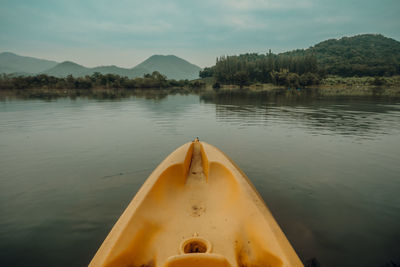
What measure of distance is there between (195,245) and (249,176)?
11.6 feet

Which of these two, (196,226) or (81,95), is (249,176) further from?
(81,95)

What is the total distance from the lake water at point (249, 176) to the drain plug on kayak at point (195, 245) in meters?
1.61

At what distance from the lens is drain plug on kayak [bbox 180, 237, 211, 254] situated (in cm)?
315

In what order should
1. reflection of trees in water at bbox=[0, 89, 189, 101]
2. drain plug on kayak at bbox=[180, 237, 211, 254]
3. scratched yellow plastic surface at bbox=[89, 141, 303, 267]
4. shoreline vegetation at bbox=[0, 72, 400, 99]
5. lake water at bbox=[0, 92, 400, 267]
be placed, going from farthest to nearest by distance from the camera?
shoreline vegetation at bbox=[0, 72, 400, 99], reflection of trees in water at bbox=[0, 89, 189, 101], lake water at bbox=[0, 92, 400, 267], drain plug on kayak at bbox=[180, 237, 211, 254], scratched yellow plastic surface at bbox=[89, 141, 303, 267]

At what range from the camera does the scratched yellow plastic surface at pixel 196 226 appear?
2.49 meters

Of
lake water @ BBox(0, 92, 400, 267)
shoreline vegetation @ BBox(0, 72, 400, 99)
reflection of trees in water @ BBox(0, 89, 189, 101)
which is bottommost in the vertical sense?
lake water @ BBox(0, 92, 400, 267)

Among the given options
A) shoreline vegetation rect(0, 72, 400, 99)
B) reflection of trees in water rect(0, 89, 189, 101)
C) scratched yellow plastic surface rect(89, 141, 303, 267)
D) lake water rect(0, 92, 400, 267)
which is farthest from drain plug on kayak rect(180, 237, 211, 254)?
shoreline vegetation rect(0, 72, 400, 99)

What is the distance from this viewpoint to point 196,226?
3.68 metres

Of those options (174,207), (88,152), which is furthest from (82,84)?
(174,207)

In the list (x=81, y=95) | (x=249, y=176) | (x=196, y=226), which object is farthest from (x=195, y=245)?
(x=81, y=95)

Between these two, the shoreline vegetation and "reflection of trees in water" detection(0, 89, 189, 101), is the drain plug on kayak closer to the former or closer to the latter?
"reflection of trees in water" detection(0, 89, 189, 101)

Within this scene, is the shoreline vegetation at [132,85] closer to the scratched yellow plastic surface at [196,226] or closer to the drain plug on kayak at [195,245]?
the scratched yellow plastic surface at [196,226]

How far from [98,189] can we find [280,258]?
16.2 feet

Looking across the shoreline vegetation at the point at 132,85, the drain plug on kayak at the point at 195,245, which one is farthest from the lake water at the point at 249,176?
the shoreline vegetation at the point at 132,85
